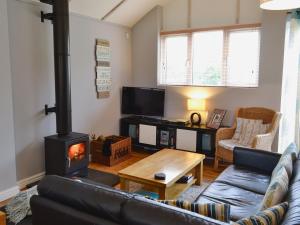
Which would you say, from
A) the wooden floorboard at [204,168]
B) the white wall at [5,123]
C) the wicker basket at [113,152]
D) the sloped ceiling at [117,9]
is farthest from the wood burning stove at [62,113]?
the wicker basket at [113,152]

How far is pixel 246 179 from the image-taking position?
2.83 m

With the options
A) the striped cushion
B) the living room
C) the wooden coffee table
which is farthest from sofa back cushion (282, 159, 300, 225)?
the wooden coffee table

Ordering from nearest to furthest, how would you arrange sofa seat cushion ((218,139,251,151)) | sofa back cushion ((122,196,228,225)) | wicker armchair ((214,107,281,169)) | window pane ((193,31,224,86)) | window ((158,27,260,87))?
sofa back cushion ((122,196,228,225)) → wicker armchair ((214,107,281,169)) → sofa seat cushion ((218,139,251,151)) → window ((158,27,260,87)) → window pane ((193,31,224,86))

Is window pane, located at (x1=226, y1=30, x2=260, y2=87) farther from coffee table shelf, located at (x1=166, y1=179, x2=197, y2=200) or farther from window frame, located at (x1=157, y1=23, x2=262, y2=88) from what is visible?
coffee table shelf, located at (x1=166, y1=179, x2=197, y2=200)

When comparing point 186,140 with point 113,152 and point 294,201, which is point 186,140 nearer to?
point 113,152

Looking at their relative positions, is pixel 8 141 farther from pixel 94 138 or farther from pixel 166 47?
pixel 166 47

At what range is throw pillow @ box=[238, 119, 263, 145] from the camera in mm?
4195

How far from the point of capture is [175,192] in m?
3.22

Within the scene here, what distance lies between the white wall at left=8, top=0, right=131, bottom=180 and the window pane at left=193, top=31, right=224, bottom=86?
1633 millimetres

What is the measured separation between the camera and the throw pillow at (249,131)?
420cm

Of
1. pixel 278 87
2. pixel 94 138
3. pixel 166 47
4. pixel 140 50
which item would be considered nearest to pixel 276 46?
pixel 278 87

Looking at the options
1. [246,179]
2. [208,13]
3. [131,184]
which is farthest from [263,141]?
[208,13]

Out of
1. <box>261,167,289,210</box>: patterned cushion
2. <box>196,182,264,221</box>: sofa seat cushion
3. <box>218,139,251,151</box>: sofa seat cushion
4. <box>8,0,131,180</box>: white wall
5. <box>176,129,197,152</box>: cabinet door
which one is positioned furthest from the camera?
<box>176,129,197,152</box>: cabinet door

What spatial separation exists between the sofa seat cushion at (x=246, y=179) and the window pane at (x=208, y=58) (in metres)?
2.15
